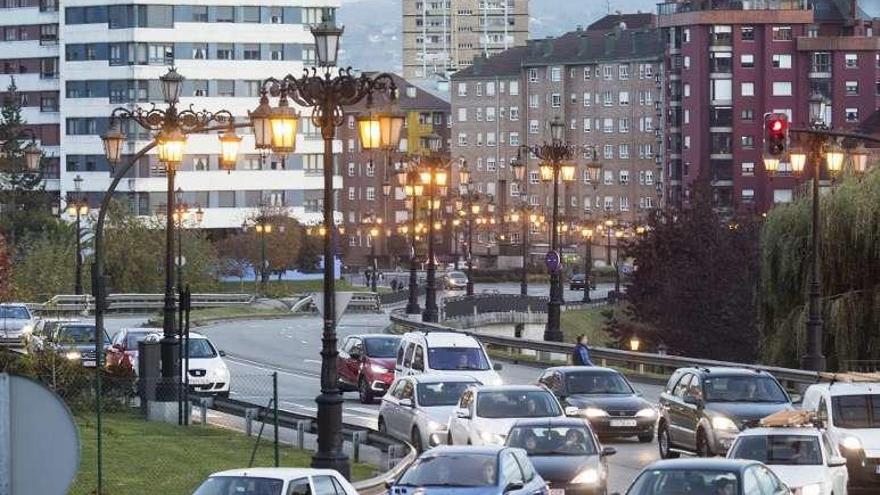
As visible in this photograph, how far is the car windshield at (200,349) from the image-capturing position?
46969 millimetres

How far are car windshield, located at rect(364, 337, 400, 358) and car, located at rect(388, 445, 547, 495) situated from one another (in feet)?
75.7

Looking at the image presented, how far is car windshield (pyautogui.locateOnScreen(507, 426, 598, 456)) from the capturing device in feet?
92.3

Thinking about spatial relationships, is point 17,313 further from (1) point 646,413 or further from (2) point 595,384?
(1) point 646,413

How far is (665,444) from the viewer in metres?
34.5

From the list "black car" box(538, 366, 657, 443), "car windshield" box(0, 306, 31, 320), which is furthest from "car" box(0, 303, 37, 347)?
"black car" box(538, 366, 657, 443)

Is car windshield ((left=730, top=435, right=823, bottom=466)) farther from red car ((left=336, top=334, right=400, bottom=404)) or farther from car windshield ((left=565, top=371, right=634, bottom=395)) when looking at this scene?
red car ((left=336, top=334, right=400, bottom=404))

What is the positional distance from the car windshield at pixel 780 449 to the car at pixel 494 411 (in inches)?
204

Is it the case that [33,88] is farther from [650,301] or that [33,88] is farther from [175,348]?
[175,348]

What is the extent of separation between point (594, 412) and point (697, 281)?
58.1 metres

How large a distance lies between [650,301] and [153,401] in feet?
203

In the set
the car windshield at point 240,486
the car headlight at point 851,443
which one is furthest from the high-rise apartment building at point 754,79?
the car windshield at point 240,486

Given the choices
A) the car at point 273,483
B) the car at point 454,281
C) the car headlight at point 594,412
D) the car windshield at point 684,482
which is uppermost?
the car at point 273,483

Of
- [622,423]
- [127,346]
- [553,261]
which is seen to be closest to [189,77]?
[553,261]

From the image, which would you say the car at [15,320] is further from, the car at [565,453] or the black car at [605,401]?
the car at [565,453]
